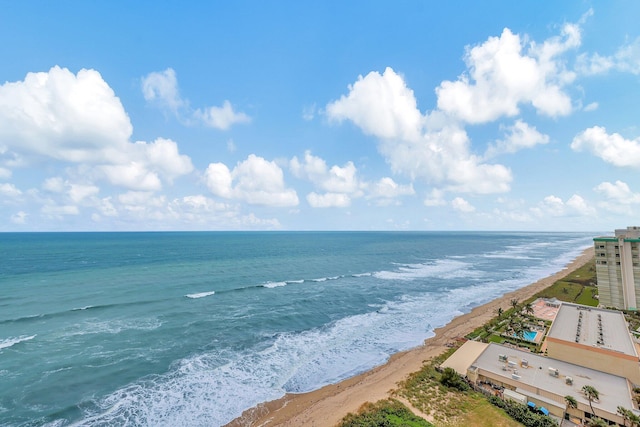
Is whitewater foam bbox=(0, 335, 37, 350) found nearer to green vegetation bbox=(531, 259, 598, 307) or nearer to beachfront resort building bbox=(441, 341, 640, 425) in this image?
beachfront resort building bbox=(441, 341, 640, 425)

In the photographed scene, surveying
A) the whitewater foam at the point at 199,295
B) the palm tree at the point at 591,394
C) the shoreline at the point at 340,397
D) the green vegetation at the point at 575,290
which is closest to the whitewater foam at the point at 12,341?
the whitewater foam at the point at 199,295

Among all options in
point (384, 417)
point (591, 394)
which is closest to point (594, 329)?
point (591, 394)

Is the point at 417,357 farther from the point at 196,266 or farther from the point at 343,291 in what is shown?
the point at 196,266

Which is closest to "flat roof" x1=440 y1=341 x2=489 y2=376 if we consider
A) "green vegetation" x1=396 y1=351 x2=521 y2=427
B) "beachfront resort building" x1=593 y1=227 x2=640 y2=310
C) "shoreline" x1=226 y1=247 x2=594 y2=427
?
"green vegetation" x1=396 y1=351 x2=521 y2=427

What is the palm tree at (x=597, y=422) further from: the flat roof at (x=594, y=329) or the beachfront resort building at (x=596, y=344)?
the flat roof at (x=594, y=329)

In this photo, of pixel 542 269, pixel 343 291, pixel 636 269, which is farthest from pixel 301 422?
pixel 542 269

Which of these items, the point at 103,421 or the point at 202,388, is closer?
the point at 103,421
